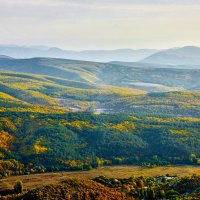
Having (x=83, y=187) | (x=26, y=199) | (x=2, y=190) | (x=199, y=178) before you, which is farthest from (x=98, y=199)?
(x=2, y=190)

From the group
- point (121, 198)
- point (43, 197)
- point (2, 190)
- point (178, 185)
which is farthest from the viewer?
point (2, 190)

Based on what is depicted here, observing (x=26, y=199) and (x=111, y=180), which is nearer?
(x=26, y=199)

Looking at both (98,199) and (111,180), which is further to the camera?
(111,180)

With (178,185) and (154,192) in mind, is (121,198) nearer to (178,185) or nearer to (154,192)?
(154,192)

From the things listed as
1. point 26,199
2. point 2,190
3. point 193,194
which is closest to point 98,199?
point 26,199

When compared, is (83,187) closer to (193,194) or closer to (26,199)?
(26,199)

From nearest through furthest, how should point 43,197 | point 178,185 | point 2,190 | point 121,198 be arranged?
point 43,197
point 121,198
point 178,185
point 2,190

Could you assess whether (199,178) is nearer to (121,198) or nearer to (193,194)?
(193,194)

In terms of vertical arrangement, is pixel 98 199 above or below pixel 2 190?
above

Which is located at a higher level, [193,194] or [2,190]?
[193,194]
